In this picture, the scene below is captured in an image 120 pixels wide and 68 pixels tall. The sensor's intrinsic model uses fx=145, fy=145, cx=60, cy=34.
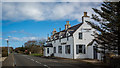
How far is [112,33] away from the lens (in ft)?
39.9

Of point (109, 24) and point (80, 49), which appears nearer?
point (109, 24)

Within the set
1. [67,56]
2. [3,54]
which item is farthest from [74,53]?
[3,54]

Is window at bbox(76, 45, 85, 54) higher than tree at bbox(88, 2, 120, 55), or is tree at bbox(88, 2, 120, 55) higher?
tree at bbox(88, 2, 120, 55)

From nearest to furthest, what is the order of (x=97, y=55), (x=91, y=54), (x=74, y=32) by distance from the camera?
(x=97, y=55), (x=91, y=54), (x=74, y=32)

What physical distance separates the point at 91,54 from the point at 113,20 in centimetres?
1451

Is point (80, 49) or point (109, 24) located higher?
point (109, 24)

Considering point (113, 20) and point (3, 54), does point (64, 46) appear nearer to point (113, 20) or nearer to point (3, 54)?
point (3, 54)

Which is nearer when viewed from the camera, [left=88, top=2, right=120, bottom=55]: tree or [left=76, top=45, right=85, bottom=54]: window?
[left=88, top=2, right=120, bottom=55]: tree

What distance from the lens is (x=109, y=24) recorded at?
11742mm

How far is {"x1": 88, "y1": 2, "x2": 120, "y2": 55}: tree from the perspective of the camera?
11672 mm

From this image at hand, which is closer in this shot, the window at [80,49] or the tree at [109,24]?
the tree at [109,24]

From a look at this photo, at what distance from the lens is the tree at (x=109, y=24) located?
1167 centimetres

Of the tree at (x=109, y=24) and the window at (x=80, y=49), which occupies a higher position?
the tree at (x=109, y=24)

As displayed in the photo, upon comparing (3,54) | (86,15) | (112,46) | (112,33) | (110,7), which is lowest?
(3,54)
